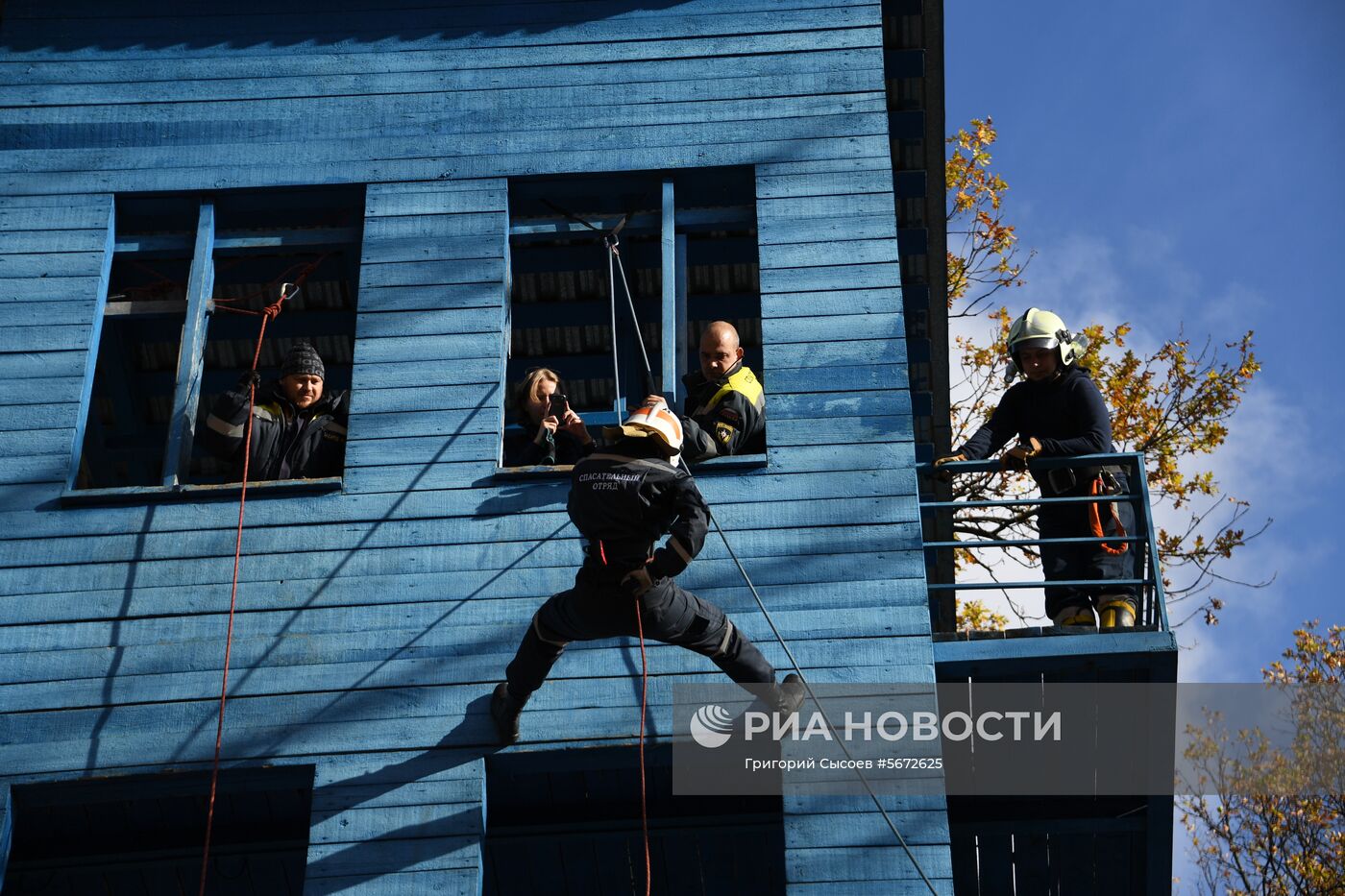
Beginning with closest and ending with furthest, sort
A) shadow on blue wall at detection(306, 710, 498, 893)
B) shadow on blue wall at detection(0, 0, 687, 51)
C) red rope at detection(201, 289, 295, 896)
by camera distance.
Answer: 1. shadow on blue wall at detection(306, 710, 498, 893)
2. red rope at detection(201, 289, 295, 896)
3. shadow on blue wall at detection(0, 0, 687, 51)

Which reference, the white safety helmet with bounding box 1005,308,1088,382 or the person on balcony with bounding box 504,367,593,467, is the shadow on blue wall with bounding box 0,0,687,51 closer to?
the person on balcony with bounding box 504,367,593,467

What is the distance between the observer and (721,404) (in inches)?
356

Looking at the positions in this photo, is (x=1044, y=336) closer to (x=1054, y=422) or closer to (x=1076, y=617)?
(x=1054, y=422)

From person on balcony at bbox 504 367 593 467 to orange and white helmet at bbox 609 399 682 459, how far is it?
128 cm

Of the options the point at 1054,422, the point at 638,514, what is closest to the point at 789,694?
the point at 638,514

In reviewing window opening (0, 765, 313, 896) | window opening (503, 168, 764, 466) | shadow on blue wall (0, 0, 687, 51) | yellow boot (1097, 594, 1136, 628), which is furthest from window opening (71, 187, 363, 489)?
yellow boot (1097, 594, 1136, 628)

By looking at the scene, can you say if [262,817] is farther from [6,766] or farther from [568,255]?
[568,255]

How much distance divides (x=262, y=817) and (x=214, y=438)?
2.26m

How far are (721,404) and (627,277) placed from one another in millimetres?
2935

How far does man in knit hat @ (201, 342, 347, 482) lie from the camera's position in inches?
354

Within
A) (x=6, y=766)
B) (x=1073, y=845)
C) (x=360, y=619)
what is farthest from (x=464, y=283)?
(x=1073, y=845)

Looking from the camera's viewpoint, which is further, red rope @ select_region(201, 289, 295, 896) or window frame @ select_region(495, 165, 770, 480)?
window frame @ select_region(495, 165, 770, 480)

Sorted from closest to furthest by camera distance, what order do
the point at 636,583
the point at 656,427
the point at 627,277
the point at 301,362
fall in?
the point at 636,583 < the point at 656,427 < the point at 301,362 < the point at 627,277

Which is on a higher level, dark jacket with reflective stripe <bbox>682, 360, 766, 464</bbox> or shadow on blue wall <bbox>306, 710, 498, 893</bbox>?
dark jacket with reflective stripe <bbox>682, 360, 766, 464</bbox>
